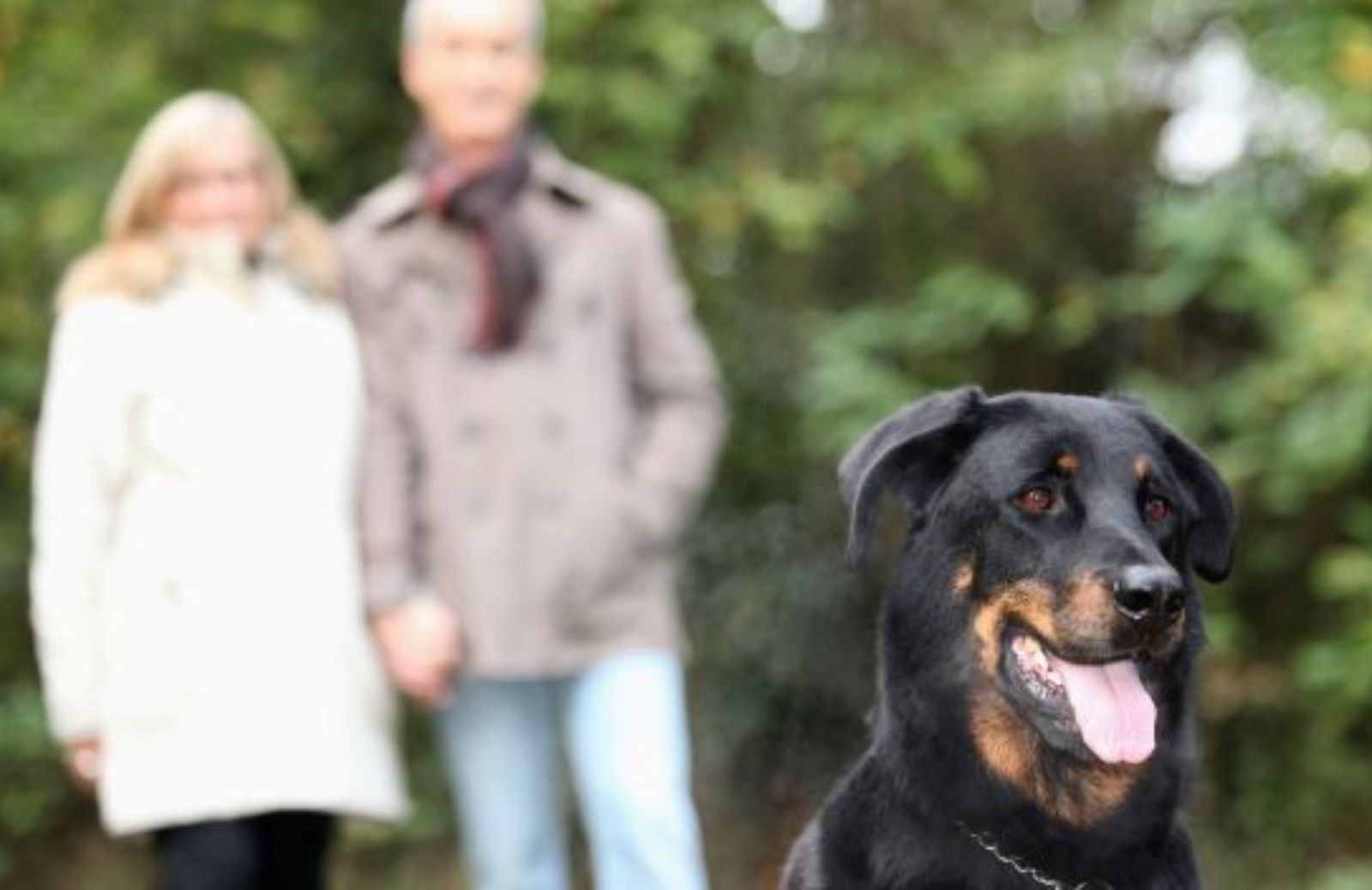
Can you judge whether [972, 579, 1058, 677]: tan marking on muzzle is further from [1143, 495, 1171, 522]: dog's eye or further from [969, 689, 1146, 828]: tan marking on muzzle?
[1143, 495, 1171, 522]: dog's eye

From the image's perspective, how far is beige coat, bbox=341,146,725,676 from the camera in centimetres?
441

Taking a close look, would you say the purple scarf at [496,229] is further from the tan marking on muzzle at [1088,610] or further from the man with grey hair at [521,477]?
the tan marking on muzzle at [1088,610]

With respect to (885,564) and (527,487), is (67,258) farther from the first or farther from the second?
(527,487)

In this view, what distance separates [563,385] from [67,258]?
4086 mm

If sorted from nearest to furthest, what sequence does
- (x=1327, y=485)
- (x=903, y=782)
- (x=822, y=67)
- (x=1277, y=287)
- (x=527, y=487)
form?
(x=903, y=782) → (x=527, y=487) → (x=1277, y=287) → (x=1327, y=485) → (x=822, y=67)

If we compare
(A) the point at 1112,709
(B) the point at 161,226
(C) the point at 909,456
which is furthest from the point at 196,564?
(A) the point at 1112,709

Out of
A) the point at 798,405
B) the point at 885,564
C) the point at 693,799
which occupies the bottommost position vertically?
the point at 693,799

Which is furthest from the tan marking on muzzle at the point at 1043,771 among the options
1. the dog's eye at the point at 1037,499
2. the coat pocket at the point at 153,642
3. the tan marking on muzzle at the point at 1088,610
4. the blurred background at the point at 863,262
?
the blurred background at the point at 863,262

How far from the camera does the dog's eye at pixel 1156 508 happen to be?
3.47 meters

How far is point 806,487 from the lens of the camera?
9031 mm

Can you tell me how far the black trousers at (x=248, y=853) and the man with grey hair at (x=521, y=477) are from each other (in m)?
0.34

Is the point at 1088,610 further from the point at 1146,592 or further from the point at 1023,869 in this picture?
the point at 1023,869

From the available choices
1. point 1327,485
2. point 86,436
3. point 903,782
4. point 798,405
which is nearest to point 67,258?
point 798,405

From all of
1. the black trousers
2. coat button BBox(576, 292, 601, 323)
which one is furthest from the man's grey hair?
the black trousers
